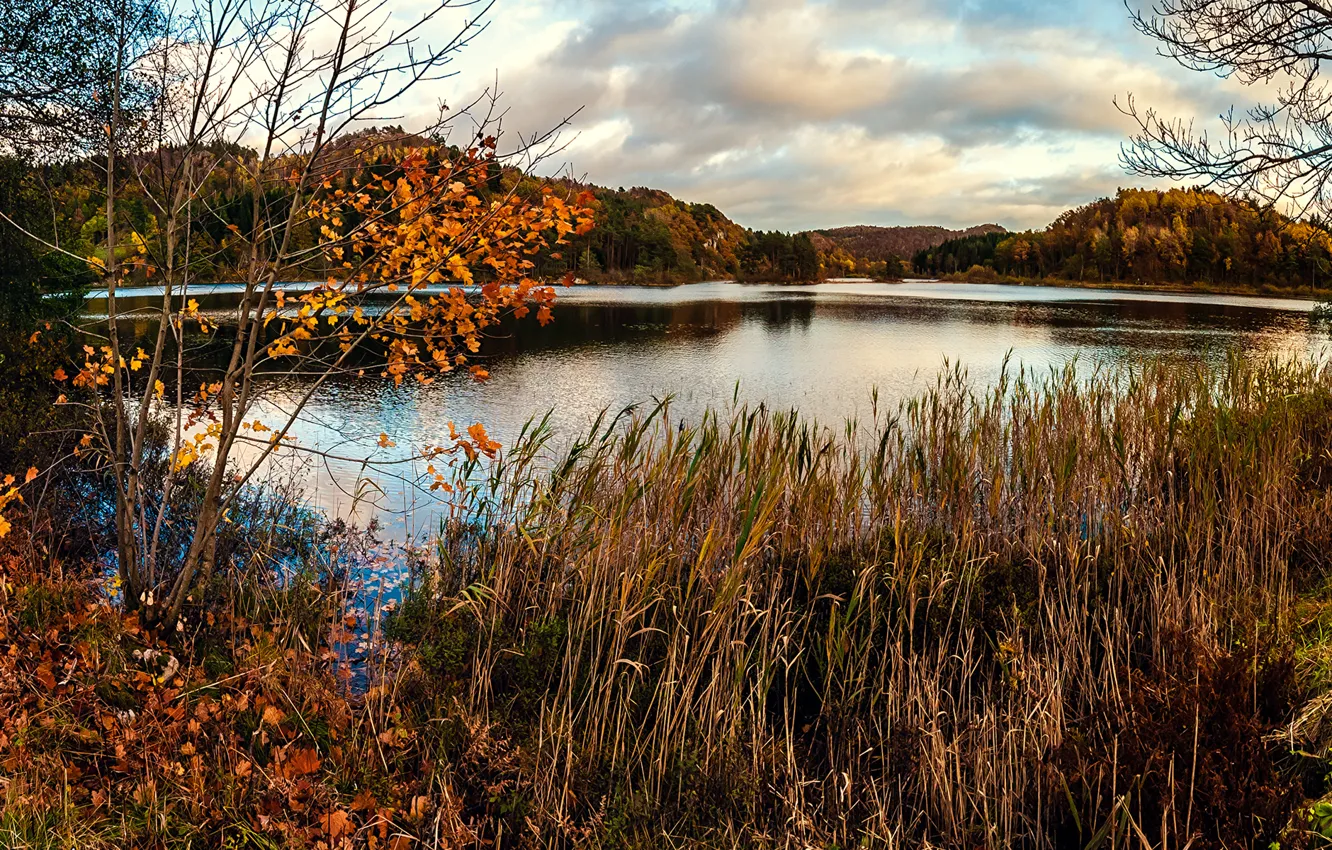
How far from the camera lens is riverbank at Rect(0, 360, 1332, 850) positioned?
10.0 feet

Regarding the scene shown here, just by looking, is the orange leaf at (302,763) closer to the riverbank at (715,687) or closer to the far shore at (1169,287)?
the riverbank at (715,687)

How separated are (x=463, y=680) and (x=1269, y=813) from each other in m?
3.49

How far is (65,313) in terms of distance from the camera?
10234 mm

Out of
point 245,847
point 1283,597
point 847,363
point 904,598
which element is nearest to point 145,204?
point 245,847

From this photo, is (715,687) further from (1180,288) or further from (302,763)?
(1180,288)

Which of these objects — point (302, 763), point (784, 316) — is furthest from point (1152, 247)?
point (302, 763)

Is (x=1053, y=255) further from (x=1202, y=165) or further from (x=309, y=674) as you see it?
(x=309, y=674)

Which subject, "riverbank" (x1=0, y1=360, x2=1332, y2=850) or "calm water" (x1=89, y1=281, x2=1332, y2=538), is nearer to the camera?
"riverbank" (x1=0, y1=360, x2=1332, y2=850)

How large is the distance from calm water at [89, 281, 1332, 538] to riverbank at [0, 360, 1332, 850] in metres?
1.54

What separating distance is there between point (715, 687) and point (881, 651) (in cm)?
130

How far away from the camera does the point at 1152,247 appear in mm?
88125

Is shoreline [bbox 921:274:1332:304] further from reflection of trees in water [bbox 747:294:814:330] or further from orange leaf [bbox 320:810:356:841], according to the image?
orange leaf [bbox 320:810:356:841]

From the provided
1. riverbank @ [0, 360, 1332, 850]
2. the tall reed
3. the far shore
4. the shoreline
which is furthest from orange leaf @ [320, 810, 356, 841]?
the shoreline

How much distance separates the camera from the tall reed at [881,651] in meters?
3.12
